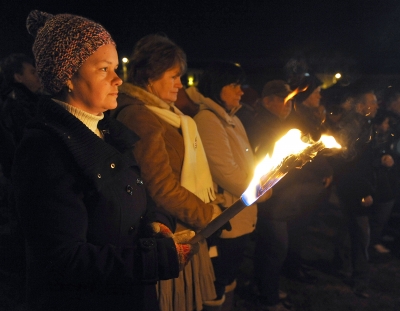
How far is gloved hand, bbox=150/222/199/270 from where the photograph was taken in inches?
65.4

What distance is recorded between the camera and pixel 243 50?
11.7 metres

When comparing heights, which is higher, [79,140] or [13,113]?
[13,113]

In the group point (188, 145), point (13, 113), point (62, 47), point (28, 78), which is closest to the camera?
point (62, 47)

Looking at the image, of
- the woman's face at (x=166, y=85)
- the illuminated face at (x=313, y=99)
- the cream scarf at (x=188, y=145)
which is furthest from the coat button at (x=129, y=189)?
the illuminated face at (x=313, y=99)

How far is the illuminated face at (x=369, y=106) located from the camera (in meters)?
3.77

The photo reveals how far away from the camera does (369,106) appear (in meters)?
3.86

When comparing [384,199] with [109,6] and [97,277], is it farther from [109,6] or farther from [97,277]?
[109,6]

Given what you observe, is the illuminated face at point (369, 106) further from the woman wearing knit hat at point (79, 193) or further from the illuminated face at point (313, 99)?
the woman wearing knit hat at point (79, 193)

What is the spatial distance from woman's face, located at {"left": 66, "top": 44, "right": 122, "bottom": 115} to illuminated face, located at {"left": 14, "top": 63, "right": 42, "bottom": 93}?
2.11 metres

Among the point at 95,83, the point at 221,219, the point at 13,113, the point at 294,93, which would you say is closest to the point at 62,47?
the point at 95,83

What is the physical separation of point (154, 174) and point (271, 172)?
804 millimetres

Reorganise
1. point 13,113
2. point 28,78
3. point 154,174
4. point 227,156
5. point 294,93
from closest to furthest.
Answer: point 154,174 < point 227,156 < point 13,113 < point 28,78 < point 294,93

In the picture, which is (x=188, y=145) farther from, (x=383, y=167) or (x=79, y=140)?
(x=383, y=167)

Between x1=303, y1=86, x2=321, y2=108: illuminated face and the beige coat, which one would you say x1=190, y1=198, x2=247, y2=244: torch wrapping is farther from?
x1=303, y1=86, x2=321, y2=108: illuminated face
